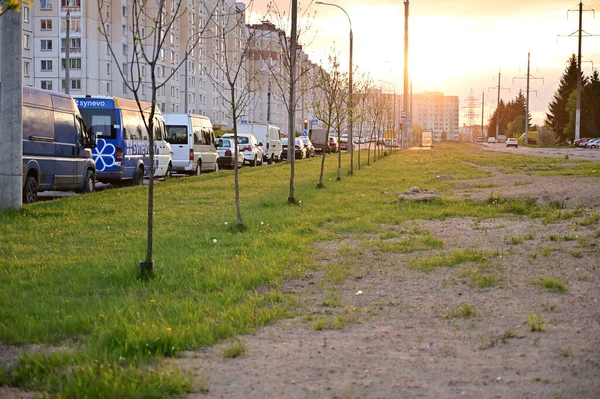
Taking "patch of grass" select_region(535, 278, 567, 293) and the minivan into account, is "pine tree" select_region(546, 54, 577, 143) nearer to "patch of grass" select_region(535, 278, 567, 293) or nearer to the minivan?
the minivan

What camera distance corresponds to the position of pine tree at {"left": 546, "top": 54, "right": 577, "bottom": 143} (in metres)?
110

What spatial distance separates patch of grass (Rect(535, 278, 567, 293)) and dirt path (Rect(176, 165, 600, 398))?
1.5 inches

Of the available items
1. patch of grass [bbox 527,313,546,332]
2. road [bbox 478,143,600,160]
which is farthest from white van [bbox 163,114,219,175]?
patch of grass [bbox 527,313,546,332]

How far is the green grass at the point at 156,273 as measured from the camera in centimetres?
510

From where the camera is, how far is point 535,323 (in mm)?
6168

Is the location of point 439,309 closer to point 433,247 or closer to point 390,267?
point 390,267

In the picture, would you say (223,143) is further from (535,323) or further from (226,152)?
(535,323)

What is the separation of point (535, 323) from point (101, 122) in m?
18.0

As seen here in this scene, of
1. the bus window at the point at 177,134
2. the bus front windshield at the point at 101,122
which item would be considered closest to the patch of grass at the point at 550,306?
the bus front windshield at the point at 101,122

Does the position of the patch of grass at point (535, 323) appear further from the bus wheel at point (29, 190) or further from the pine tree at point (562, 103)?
the pine tree at point (562, 103)

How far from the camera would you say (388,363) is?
17.0 feet

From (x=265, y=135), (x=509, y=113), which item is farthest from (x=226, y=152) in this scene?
(x=509, y=113)

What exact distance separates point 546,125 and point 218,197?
355 feet

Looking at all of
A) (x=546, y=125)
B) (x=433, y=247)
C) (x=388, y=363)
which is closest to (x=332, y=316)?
(x=388, y=363)
